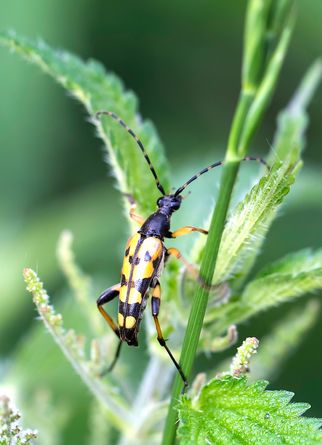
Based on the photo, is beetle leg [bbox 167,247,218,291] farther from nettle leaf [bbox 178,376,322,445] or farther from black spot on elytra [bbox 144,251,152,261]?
nettle leaf [bbox 178,376,322,445]

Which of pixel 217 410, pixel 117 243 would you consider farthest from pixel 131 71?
pixel 217 410

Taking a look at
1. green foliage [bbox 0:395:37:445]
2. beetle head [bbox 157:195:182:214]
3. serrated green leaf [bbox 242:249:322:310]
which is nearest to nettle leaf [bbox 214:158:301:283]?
serrated green leaf [bbox 242:249:322:310]

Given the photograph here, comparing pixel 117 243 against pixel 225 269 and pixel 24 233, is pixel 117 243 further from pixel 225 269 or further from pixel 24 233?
pixel 225 269

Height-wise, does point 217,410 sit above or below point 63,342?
below

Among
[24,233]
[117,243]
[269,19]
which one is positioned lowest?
[269,19]

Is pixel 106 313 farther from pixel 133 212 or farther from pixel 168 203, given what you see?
pixel 168 203
